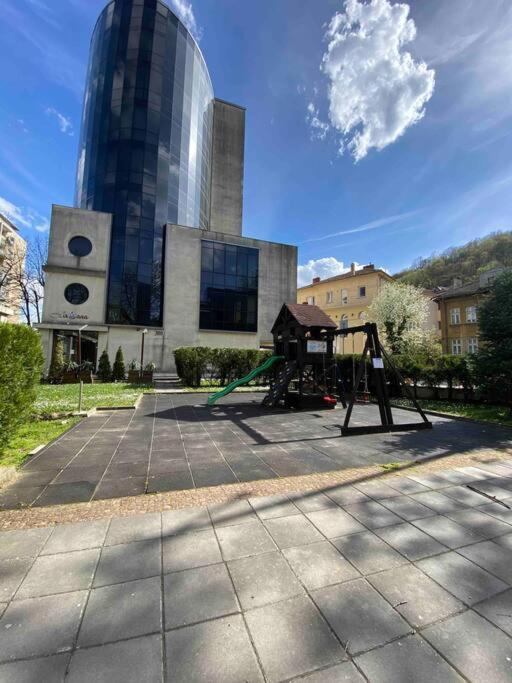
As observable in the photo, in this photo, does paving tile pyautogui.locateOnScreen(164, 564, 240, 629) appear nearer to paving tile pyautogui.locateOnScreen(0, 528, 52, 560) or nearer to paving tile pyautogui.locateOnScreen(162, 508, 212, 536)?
paving tile pyautogui.locateOnScreen(162, 508, 212, 536)

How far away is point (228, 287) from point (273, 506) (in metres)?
27.0

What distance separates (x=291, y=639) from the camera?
6.39 ft

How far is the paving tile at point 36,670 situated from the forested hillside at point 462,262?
188ft

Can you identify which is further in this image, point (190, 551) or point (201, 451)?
point (201, 451)

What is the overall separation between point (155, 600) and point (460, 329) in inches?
1434

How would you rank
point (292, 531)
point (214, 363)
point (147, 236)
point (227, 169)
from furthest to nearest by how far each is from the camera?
point (227, 169) < point (147, 236) < point (214, 363) < point (292, 531)

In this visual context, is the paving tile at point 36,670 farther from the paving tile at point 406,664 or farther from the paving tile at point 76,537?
the paving tile at point 406,664

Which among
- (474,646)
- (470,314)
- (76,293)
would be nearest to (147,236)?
(76,293)

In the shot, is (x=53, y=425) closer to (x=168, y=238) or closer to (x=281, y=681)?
(x=281, y=681)

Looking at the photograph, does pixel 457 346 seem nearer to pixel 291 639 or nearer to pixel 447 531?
pixel 447 531

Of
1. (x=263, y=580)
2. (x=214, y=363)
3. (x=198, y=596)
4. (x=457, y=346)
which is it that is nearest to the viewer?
(x=198, y=596)

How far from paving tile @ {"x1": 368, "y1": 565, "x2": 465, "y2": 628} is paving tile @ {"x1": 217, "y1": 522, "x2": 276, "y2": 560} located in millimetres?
975

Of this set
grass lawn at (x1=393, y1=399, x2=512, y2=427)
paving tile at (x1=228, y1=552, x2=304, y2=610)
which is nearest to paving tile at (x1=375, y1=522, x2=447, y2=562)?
paving tile at (x1=228, y1=552, x2=304, y2=610)

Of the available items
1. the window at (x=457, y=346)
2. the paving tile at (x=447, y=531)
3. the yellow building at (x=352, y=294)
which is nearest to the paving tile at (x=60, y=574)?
the paving tile at (x=447, y=531)
